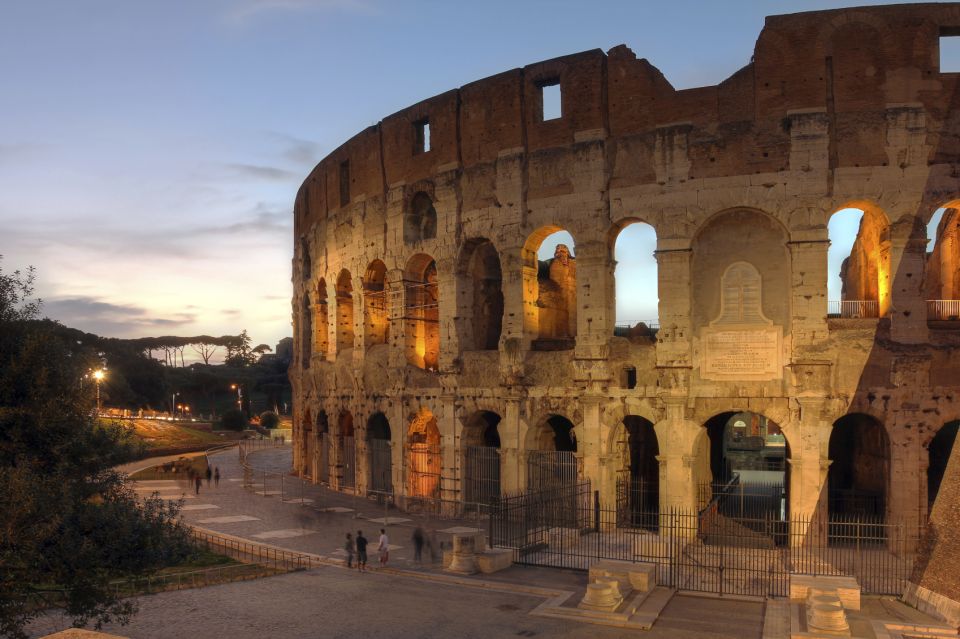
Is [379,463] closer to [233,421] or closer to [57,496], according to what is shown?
[57,496]

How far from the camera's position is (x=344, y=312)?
29.9 meters

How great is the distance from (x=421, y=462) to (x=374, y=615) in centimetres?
1215

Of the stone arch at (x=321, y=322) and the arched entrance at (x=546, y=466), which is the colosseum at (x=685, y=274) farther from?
the stone arch at (x=321, y=322)

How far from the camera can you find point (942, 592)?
41.0 feet

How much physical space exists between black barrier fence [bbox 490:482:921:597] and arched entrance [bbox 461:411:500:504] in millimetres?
2520

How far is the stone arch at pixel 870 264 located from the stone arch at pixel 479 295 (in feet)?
32.5

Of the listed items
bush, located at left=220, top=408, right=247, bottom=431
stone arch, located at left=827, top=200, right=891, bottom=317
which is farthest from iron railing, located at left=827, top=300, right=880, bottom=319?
bush, located at left=220, top=408, right=247, bottom=431

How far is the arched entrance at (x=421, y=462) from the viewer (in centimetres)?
2439

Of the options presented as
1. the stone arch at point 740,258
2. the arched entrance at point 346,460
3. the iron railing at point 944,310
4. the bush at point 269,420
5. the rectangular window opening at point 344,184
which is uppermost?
the rectangular window opening at point 344,184

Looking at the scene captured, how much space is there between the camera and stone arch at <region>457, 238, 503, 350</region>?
23.3 meters

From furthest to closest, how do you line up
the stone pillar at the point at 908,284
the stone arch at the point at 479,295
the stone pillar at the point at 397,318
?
the stone pillar at the point at 397,318 → the stone arch at the point at 479,295 → the stone pillar at the point at 908,284

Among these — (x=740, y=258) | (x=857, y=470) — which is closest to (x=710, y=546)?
(x=740, y=258)

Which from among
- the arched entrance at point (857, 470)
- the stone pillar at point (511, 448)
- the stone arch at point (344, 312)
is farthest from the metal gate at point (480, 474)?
the arched entrance at point (857, 470)

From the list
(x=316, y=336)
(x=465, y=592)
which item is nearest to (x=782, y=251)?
(x=465, y=592)
